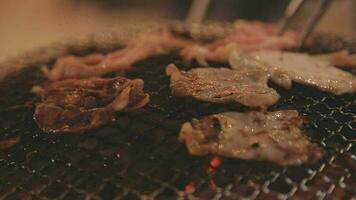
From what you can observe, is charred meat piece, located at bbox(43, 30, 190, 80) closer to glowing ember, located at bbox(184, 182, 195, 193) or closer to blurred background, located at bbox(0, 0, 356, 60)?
glowing ember, located at bbox(184, 182, 195, 193)

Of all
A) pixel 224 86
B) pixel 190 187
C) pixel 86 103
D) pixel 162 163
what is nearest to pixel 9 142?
pixel 86 103

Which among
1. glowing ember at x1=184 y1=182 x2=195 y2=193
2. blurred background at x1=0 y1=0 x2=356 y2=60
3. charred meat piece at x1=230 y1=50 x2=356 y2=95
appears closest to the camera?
glowing ember at x1=184 y1=182 x2=195 y2=193

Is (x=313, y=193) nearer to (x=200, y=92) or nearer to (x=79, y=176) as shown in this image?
(x=200, y=92)

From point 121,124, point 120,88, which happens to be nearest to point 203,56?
point 120,88

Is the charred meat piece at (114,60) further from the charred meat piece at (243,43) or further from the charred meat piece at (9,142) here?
the charred meat piece at (9,142)

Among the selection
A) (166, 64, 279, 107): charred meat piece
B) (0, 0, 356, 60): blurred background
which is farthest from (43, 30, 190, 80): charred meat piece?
(0, 0, 356, 60): blurred background

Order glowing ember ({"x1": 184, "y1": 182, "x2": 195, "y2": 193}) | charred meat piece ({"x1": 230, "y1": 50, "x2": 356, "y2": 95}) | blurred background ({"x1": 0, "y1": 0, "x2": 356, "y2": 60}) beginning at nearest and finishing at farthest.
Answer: glowing ember ({"x1": 184, "y1": 182, "x2": 195, "y2": 193}) → charred meat piece ({"x1": 230, "y1": 50, "x2": 356, "y2": 95}) → blurred background ({"x1": 0, "y1": 0, "x2": 356, "y2": 60})

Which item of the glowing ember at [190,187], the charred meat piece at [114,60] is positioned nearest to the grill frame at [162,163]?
the glowing ember at [190,187]
